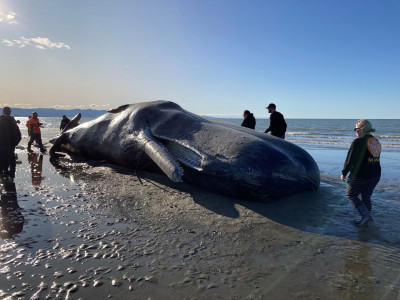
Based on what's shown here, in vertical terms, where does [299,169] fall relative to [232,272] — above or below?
above

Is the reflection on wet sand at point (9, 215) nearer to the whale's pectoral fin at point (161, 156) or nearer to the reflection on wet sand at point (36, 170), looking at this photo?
the reflection on wet sand at point (36, 170)

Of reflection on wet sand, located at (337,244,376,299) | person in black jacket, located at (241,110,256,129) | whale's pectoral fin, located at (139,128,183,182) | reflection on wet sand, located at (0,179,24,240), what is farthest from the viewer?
person in black jacket, located at (241,110,256,129)

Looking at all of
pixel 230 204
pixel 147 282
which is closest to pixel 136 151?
pixel 230 204

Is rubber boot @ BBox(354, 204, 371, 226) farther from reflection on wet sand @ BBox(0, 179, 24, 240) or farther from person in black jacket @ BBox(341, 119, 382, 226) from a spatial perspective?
reflection on wet sand @ BBox(0, 179, 24, 240)

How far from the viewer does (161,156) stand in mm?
6215

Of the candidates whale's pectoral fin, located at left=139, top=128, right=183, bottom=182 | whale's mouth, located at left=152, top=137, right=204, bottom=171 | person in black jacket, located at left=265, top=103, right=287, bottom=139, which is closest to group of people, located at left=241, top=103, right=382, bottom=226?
whale's mouth, located at left=152, top=137, right=204, bottom=171

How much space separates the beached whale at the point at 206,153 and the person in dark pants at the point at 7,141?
2425mm

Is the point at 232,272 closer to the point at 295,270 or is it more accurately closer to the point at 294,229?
the point at 295,270

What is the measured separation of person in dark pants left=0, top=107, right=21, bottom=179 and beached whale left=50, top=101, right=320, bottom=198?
7.96 ft

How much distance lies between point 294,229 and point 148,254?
221 centimetres

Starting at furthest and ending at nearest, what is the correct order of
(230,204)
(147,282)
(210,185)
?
(210,185)
(230,204)
(147,282)

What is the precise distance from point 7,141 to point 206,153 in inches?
218

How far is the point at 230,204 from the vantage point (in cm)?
522

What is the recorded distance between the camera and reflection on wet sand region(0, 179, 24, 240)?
12.6 feet
